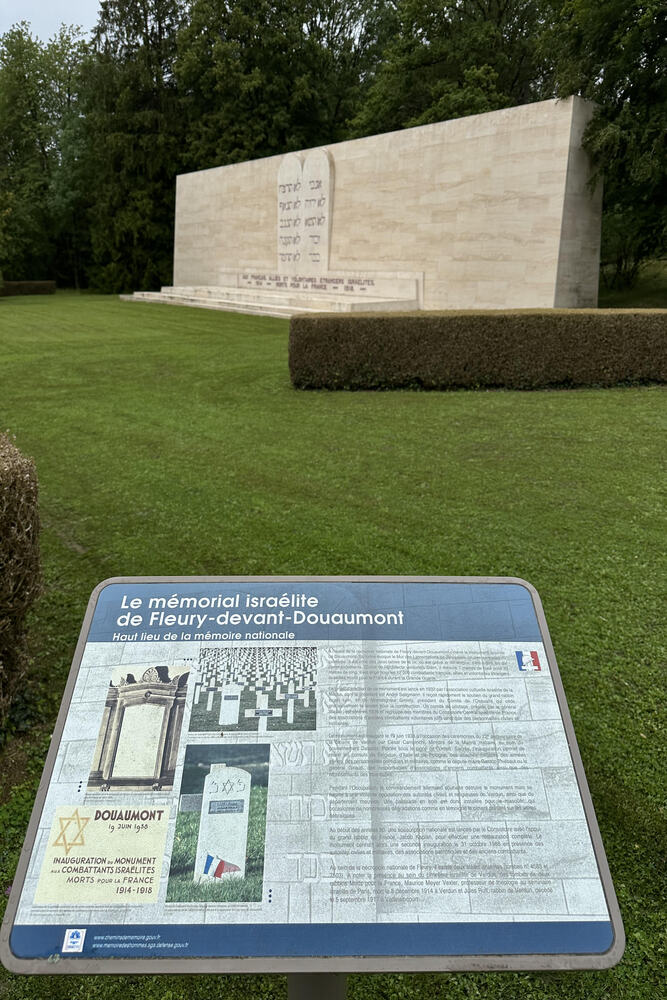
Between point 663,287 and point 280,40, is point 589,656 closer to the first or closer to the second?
point 663,287

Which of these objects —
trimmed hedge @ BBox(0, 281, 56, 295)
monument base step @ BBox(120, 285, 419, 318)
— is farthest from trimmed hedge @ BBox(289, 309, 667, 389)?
trimmed hedge @ BBox(0, 281, 56, 295)

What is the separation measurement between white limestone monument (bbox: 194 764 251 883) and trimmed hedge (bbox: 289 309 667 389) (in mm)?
8268

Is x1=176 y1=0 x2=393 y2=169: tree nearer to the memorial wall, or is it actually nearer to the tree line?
the tree line

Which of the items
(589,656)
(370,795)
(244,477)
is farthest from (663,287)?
(370,795)

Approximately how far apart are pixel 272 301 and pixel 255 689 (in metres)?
20.3

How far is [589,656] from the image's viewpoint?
3461mm

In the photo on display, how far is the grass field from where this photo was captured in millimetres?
2434

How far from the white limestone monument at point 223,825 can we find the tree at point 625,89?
15.3 m

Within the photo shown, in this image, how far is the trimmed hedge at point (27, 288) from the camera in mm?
32656

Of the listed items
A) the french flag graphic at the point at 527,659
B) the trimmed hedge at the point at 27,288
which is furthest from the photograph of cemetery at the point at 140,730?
the trimmed hedge at the point at 27,288

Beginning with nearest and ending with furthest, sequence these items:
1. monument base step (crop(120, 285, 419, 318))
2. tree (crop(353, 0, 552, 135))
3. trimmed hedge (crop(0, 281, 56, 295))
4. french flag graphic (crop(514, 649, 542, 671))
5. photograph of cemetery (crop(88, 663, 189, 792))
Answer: photograph of cemetery (crop(88, 663, 189, 792)) < french flag graphic (crop(514, 649, 542, 671)) < monument base step (crop(120, 285, 419, 318)) < tree (crop(353, 0, 552, 135)) < trimmed hedge (crop(0, 281, 56, 295))

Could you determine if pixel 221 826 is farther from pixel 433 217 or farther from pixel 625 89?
pixel 433 217

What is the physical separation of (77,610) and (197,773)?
8.25ft

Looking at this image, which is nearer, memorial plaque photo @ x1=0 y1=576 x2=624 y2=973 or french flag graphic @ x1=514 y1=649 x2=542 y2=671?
memorial plaque photo @ x1=0 y1=576 x2=624 y2=973
